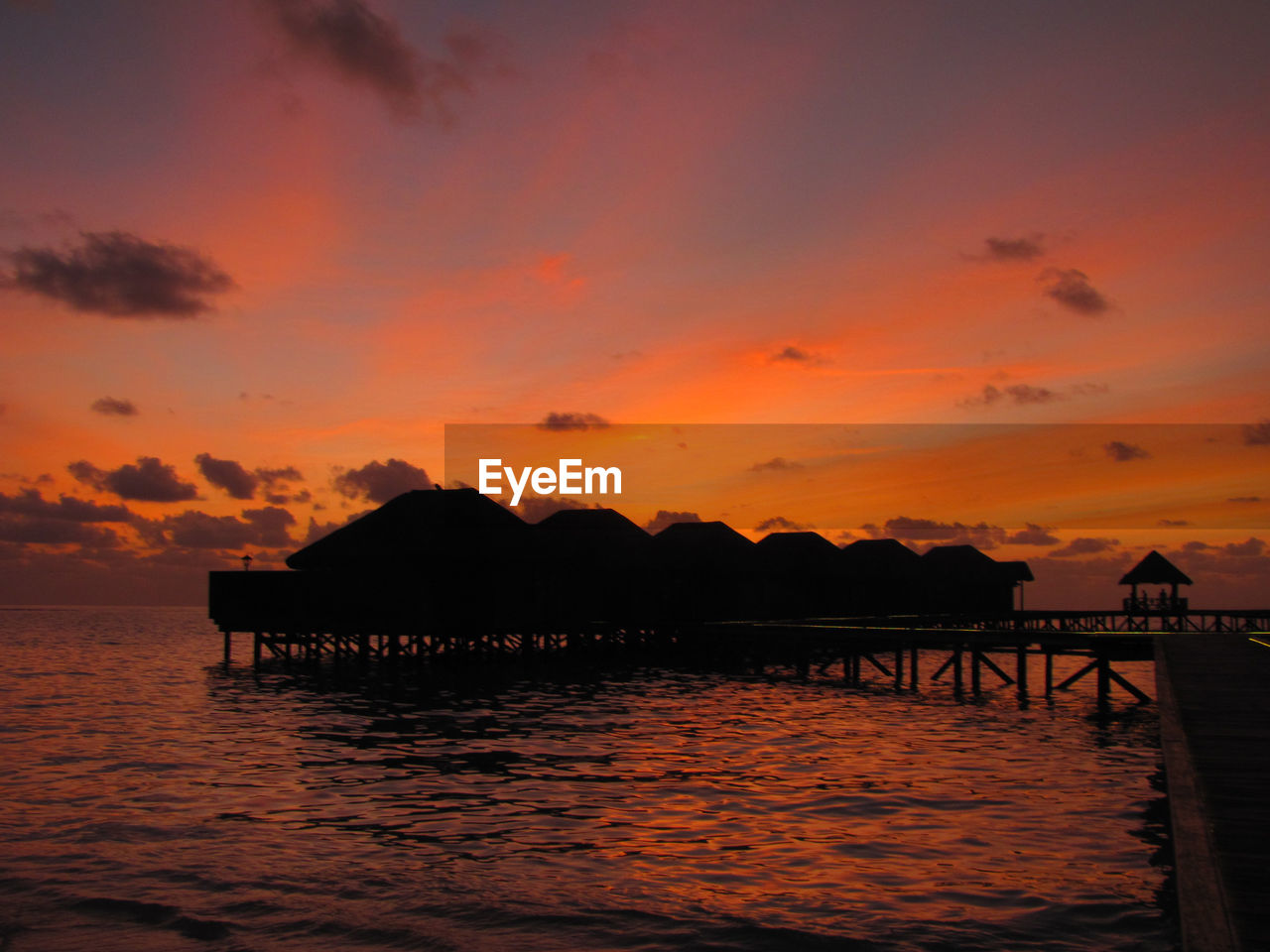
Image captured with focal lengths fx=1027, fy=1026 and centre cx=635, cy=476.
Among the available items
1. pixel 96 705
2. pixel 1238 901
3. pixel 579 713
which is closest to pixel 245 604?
pixel 96 705

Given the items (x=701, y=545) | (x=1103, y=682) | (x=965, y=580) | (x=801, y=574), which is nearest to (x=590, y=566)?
(x=701, y=545)

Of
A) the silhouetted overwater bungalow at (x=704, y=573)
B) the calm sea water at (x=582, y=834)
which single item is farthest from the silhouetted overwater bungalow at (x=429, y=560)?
the calm sea water at (x=582, y=834)

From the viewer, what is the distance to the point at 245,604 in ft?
130

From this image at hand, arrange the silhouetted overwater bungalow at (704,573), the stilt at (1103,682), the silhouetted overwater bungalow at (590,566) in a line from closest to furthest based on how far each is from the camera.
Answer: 1. the stilt at (1103,682)
2. the silhouetted overwater bungalow at (590,566)
3. the silhouetted overwater bungalow at (704,573)

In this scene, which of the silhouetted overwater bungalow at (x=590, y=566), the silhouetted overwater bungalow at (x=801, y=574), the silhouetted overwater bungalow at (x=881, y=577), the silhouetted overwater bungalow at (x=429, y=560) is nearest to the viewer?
the silhouetted overwater bungalow at (x=429, y=560)

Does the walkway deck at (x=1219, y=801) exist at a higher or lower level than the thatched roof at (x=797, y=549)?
lower

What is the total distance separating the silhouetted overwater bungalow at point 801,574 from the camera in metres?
51.2

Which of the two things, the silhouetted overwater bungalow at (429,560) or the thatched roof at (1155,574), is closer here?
the silhouetted overwater bungalow at (429,560)

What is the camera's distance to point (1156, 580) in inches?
2437

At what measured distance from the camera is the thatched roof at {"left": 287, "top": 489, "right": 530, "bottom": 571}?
35125 mm

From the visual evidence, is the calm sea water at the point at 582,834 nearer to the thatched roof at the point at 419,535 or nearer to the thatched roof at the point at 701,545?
the thatched roof at the point at 419,535

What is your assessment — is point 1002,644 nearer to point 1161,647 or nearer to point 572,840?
point 1161,647

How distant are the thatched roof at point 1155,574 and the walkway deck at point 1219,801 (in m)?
47.7

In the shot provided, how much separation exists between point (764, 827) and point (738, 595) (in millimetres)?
36999
